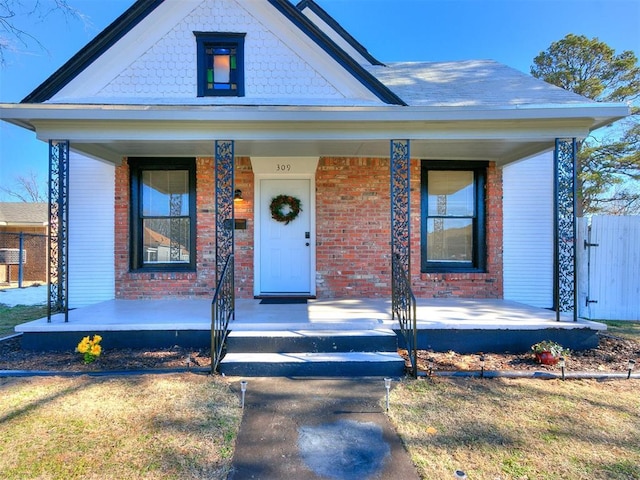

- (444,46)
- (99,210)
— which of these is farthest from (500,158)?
(444,46)

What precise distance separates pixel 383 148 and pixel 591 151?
9.10 m

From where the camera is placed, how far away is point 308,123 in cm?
488

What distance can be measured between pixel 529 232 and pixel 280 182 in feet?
15.3

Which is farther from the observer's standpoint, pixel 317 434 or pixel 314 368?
pixel 314 368

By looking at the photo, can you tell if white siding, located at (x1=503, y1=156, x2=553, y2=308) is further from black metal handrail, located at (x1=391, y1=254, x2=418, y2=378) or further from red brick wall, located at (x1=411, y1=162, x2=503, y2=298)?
black metal handrail, located at (x1=391, y1=254, x2=418, y2=378)

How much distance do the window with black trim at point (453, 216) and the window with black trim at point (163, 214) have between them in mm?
4291

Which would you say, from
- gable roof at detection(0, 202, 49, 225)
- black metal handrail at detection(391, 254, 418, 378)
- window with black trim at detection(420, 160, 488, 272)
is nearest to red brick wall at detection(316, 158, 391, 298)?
window with black trim at detection(420, 160, 488, 272)

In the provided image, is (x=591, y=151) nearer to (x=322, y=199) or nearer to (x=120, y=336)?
(x=322, y=199)

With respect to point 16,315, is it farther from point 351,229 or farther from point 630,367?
point 630,367

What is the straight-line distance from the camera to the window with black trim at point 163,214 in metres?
6.56

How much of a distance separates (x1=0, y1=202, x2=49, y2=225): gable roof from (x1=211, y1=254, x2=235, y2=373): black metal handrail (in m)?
16.6

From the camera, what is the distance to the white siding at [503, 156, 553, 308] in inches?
260

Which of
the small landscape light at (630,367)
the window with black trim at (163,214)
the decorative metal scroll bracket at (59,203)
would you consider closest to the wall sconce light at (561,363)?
the small landscape light at (630,367)

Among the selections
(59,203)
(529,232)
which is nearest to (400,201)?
(529,232)
